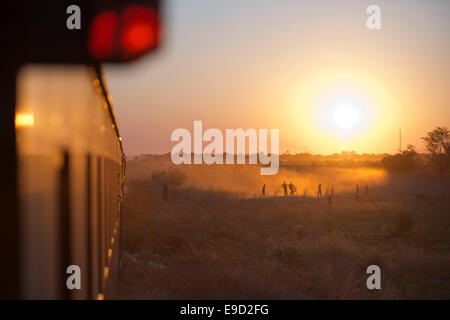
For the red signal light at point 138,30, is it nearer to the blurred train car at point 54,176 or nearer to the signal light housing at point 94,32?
the signal light housing at point 94,32

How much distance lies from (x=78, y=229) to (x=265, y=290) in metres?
6.21

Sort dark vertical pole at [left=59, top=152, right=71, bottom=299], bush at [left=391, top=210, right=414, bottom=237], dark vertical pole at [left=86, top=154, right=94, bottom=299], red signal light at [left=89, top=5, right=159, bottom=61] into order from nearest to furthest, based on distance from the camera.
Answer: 1. red signal light at [left=89, top=5, right=159, bottom=61]
2. dark vertical pole at [left=59, top=152, right=71, bottom=299]
3. dark vertical pole at [left=86, top=154, right=94, bottom=299]
4. bush at [left=391, top=210, right=414, bottom=237]

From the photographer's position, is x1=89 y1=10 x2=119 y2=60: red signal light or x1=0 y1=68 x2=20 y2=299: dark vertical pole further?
x1=89 y1=10 x2=119 y2=60: red signal light

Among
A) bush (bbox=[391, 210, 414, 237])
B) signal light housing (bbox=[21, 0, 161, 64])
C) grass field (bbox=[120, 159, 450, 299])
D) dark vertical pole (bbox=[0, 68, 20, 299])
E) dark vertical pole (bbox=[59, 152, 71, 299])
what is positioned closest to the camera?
dark vertical pole (bbox=[0, 68, 20, 299])

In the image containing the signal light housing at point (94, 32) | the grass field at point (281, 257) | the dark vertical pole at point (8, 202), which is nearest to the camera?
the dark vertical pole at point (8, 202)

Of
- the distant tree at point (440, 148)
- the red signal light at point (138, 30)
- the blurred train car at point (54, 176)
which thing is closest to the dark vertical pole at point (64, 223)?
the blurred train car at point (54, 176)

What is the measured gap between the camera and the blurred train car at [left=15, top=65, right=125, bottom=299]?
6.17 ft

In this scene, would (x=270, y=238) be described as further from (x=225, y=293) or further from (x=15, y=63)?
(x=15, y=63)

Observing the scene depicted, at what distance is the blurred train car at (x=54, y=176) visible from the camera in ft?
6.17

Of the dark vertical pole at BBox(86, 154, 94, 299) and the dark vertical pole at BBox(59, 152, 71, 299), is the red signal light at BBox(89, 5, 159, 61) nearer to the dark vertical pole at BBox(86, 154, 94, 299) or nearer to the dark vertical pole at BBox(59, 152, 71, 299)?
the dark vertical pole at BBox(59, 152, 71, 299)

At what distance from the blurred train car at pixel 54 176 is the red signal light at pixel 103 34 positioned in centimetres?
15

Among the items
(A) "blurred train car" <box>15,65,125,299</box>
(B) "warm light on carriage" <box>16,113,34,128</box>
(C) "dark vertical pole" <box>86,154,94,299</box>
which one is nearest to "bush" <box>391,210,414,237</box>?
(C) "dark vertical pole" <box>86,154,94,299</box>

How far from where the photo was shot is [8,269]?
1804mm
